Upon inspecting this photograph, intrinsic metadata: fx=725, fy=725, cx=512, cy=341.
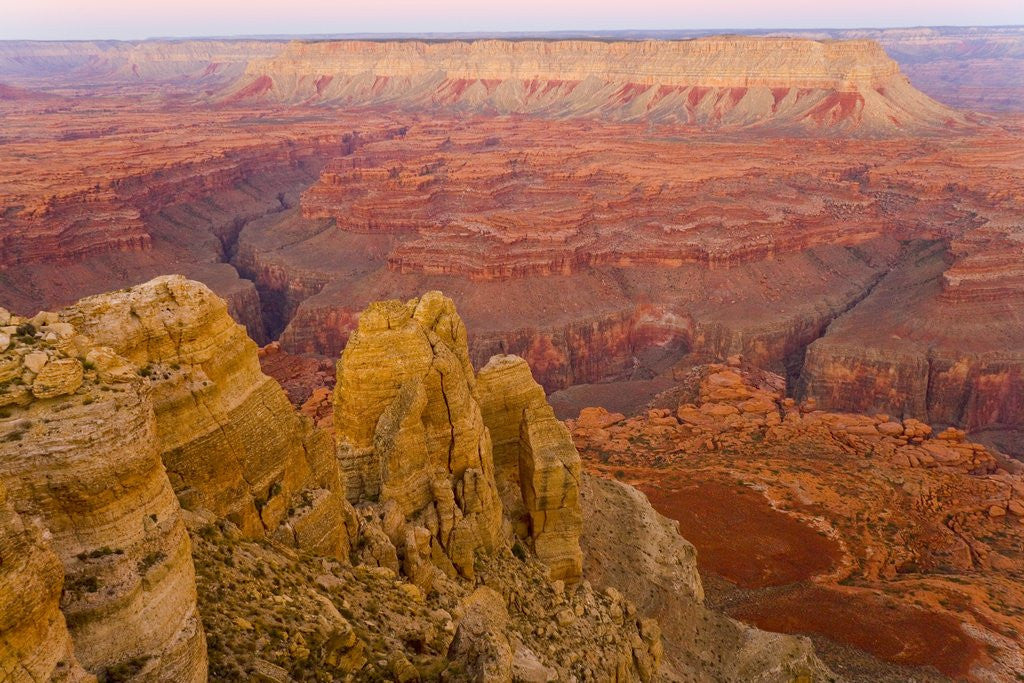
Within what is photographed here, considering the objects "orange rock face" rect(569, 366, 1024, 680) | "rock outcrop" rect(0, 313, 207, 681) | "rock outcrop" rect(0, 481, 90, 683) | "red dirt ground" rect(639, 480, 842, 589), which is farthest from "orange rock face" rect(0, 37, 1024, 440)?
"rock outcrop" rect(0, 481, 90, 683)

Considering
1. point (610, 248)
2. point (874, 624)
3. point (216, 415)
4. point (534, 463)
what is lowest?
point (610, 248)

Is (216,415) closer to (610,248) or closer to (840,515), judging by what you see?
(840,515)

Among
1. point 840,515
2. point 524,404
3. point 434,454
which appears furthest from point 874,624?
point 434,454

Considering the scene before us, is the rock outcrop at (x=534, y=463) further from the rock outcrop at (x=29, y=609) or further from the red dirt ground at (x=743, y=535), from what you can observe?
the rock outcrop at (x=29, y=609)

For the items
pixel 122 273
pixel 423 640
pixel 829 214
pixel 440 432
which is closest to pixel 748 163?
pixel 829 214

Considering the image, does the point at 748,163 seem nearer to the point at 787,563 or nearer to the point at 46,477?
the point at 787,563

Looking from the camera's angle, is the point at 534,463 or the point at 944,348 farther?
the point at 944,348

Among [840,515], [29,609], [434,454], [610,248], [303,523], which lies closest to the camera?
[29,609]
